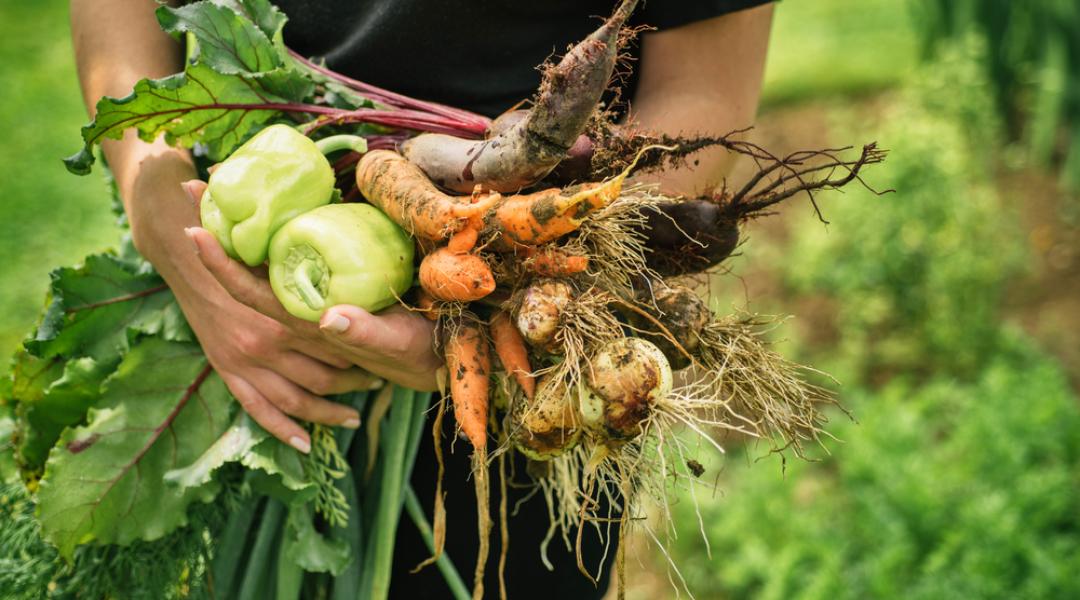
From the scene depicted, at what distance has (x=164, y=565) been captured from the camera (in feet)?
5.32

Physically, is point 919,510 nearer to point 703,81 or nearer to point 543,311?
point 703,81

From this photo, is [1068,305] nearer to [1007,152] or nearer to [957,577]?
[1007,152]

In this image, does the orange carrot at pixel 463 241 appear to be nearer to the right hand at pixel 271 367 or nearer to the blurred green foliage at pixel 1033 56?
the right hand at pixel 271 367

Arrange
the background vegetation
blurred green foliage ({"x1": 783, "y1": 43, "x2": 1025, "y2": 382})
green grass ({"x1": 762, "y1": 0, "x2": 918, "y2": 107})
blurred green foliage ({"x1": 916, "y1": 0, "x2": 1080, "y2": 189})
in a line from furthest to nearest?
green grass ({"x1": 762, "y1": 0, "x2": 918, "y2": 107}) < blurred green foliage ({"x1": 916, "y1": 0, "x2": 1080, "y2": 189}) < blurred green foliage ({"x1": 783, "y1": 43, "x2": 1025, "y2": 382}) < the background vegetation

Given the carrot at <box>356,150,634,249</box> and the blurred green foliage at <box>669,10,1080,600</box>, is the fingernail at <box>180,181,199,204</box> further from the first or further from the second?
the blurred green foliage at <box>669,10,1080,600</box>

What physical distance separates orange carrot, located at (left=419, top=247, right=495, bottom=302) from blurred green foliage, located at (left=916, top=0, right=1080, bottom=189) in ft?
11.6

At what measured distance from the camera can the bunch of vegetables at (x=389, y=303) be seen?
1.25 metres

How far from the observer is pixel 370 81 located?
5.10 feet

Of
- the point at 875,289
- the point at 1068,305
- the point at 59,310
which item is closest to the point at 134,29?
the point at 59,310

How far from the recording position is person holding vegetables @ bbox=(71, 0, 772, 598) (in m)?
1.38

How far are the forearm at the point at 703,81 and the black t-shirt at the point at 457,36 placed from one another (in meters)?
0.05

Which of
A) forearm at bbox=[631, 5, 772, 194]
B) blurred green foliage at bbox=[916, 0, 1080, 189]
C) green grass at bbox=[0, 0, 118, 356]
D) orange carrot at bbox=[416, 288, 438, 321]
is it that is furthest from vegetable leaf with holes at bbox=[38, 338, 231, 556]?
blurred green foliage at bbox=[916, 0, 1080, 189]

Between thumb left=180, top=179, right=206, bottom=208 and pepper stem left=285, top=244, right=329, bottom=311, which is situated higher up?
thumb left=180, top=179, right=206, bottom=208

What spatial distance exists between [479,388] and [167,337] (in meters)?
0.56
